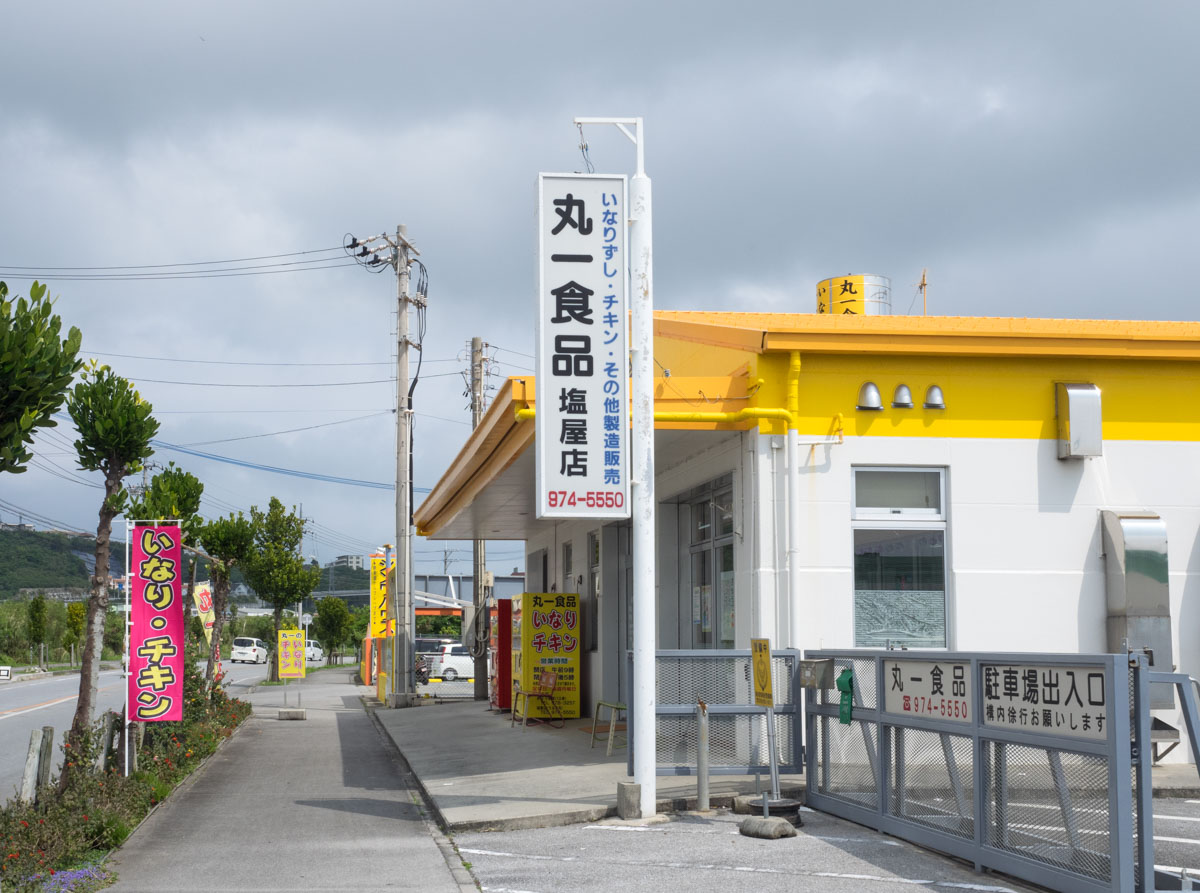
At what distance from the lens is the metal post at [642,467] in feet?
34.1

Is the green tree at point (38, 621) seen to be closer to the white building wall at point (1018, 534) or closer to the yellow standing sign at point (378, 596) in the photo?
the yellow standing sign at point (378, 596)

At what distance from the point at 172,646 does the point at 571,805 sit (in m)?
4.91

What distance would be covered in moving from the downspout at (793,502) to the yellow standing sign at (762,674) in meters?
1.71

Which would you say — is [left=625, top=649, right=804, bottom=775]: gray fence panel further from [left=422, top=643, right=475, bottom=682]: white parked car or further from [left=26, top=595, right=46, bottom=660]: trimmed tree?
[left=26, top=595, right=46, bottom=660]: trimmed tree

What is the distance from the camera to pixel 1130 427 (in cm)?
1314

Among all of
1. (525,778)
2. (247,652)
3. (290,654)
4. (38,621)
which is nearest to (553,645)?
(525,778)

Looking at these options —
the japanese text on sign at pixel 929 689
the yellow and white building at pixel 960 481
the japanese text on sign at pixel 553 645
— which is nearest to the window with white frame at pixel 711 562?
the yellow and white building at pixel 960 481

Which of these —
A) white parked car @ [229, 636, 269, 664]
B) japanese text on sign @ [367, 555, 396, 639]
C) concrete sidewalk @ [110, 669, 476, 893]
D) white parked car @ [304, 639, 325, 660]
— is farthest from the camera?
white parked car @ [304, 639, 325, 660]

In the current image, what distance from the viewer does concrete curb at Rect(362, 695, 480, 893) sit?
8461mm

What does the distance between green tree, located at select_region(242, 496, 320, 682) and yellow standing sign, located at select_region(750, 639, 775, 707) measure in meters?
28.4

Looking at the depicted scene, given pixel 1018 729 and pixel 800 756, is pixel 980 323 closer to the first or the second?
pixel 800 756

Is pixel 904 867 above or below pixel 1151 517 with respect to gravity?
below

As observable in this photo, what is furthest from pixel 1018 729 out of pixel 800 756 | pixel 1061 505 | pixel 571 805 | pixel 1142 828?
pixel 1061 505

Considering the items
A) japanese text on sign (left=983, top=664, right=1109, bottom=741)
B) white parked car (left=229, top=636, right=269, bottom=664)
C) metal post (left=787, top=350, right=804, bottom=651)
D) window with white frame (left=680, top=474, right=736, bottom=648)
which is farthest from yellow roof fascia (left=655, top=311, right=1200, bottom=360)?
white parked car (left=229, top=636, right=269, bottom=664)
